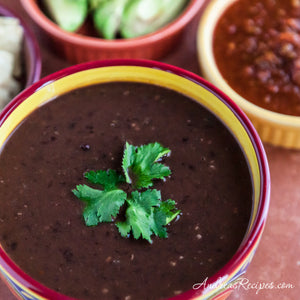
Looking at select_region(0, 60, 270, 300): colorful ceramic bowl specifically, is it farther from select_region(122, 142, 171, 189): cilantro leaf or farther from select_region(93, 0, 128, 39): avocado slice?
select_region(93, 0, 128, 39): avocado slice

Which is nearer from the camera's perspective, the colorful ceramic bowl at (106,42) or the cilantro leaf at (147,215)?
the cilantro leaf at (147,215)

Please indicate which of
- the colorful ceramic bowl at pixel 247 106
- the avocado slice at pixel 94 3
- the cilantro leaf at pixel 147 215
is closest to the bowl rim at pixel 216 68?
the colorful ceramic bowl at pixel 247 106

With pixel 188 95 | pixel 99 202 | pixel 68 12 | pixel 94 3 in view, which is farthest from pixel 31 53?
pixel 99 202

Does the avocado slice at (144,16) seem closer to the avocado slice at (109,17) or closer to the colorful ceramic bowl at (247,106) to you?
the avocado slice at (109,17)

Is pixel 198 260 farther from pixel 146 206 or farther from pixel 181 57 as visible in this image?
pixel 181 57

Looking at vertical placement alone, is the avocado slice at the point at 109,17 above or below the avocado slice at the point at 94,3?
below

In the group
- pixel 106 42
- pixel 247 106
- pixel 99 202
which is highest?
pixel 106 42

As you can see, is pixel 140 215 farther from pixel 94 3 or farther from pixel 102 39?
pixel 94 3

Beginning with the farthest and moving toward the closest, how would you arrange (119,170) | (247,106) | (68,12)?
(68,12) < (247,106) < (119,170)
